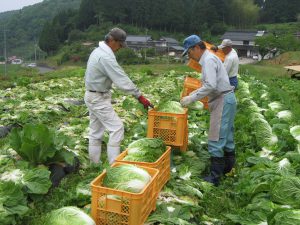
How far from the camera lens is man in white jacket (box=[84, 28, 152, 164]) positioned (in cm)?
521

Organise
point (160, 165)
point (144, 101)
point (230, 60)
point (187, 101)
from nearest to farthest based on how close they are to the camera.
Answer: point (160, 165) → point (144, 101) → point (187, 101) → point (230, 60)

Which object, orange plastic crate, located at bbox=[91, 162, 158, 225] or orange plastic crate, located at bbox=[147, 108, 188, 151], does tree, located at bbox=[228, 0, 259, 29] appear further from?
orange plastic crate, located at bbox=[91, 162, 158, 225]

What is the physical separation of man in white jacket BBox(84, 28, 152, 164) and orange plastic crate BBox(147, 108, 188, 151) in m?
0.27

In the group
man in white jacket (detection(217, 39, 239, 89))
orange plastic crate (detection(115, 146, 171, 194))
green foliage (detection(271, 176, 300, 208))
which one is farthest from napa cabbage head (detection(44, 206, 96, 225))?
man in white jacket (detection(217, 39, 239, 89))

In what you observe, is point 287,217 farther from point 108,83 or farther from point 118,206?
point 108,83

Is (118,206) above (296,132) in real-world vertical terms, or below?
above

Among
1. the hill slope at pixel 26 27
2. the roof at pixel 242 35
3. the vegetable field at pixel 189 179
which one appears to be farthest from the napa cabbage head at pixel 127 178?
the hill slope at pixel 26 27

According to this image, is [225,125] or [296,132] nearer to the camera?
[225,125]

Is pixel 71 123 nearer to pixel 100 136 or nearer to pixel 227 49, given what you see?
pixel 100 136

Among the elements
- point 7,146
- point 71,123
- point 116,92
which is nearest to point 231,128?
point 7,146

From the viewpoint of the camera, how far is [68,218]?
11.3 ft

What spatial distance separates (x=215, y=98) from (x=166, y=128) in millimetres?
797

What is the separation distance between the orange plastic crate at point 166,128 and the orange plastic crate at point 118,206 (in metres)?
1.80

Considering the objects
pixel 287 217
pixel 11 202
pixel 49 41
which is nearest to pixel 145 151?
pixel 11 202
